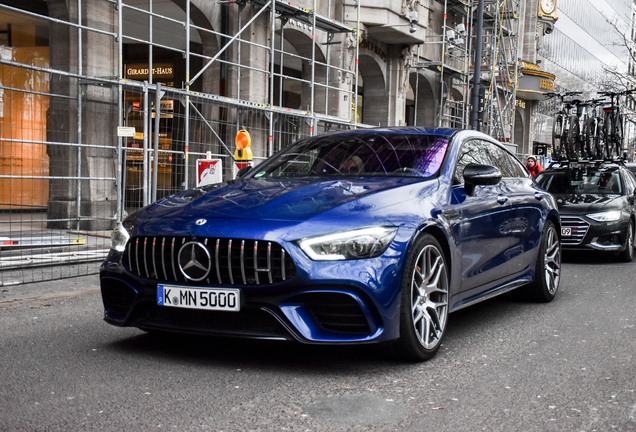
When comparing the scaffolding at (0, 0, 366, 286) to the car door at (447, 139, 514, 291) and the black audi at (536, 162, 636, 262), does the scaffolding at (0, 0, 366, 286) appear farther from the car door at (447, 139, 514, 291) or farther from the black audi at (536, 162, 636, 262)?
the black audi at (536, 162, 636, 262)

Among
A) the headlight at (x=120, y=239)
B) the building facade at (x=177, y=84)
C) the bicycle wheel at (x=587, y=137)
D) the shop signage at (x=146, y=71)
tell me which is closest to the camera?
the headlight at (x=120, y=239)

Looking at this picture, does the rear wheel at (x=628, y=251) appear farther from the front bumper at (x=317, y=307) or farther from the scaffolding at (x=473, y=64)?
the scaffolding at (x=473, y=64)

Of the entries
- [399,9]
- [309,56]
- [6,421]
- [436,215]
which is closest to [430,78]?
[399,9]

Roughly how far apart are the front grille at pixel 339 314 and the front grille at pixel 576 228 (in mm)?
7422

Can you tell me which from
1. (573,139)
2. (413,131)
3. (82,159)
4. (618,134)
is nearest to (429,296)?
(413,131)

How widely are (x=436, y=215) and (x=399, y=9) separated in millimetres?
18992

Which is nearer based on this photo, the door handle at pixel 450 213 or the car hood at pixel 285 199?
the car hood at pixel 285 199

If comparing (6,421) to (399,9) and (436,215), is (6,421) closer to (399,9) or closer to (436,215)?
(436,215)

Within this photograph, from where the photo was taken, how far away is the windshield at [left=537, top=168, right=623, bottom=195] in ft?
37.7

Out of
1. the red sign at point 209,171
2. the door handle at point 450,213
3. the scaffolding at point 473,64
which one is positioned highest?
the scaffolding at point 473,64

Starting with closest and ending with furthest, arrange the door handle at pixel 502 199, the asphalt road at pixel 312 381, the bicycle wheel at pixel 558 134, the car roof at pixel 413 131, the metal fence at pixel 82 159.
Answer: the asphalt road at pixel 312 381, the car roof at pixel 413 131, the door handle at pixel 502 199, the metal fence at pixel 82 159, the bicycle wheel at pixel 558 134

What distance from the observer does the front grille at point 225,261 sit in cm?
408

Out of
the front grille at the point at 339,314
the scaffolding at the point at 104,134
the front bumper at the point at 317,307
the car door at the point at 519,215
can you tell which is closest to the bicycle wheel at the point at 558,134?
the scaffolding at the point at 104,134

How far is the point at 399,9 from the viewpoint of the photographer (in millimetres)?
22672
